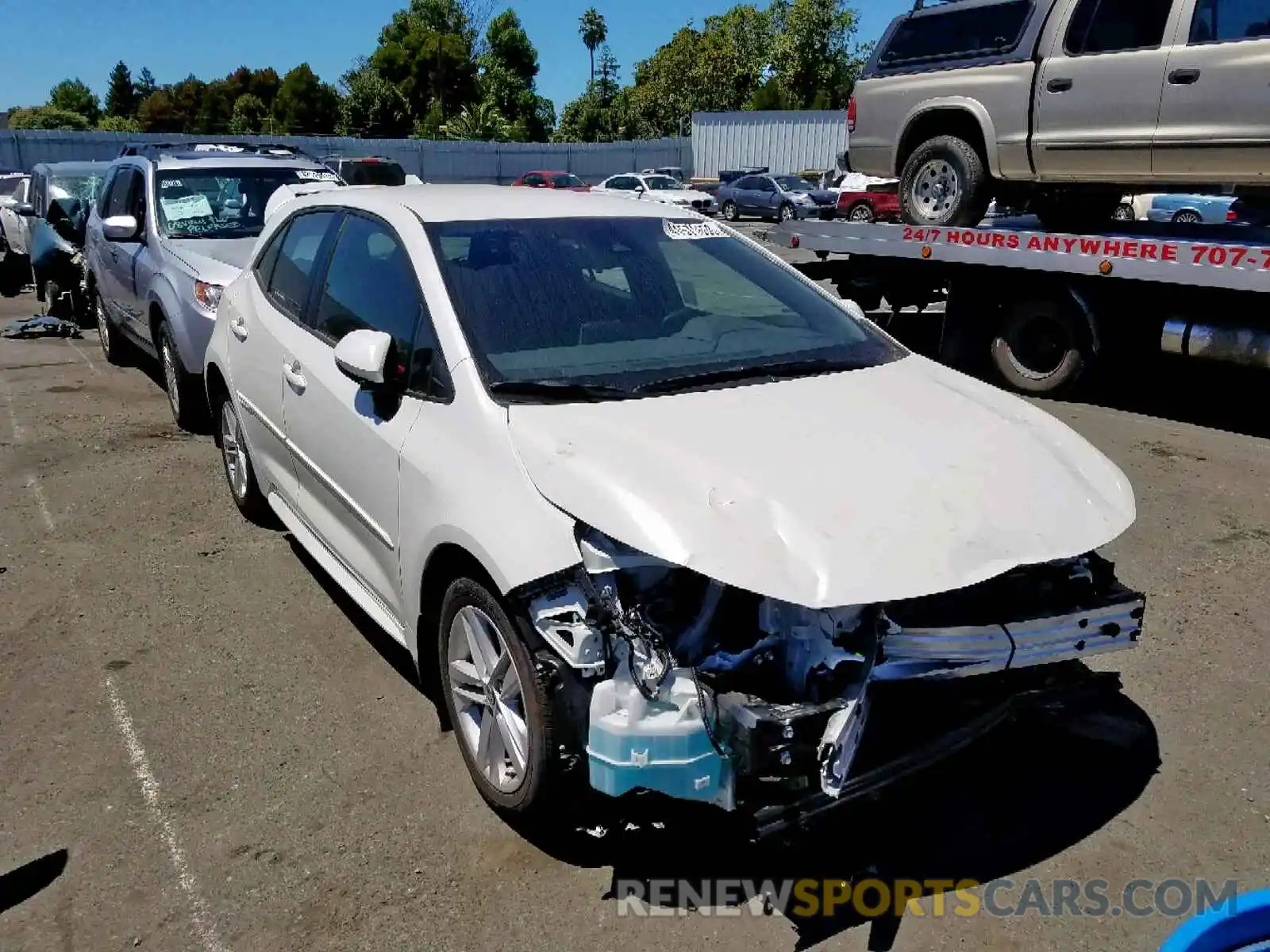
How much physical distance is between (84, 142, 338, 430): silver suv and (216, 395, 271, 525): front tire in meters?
1.23

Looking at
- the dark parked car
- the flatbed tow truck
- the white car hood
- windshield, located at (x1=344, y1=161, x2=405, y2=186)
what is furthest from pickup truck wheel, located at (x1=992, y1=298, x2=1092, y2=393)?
the dark parked car

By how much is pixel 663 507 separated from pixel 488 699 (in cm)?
89

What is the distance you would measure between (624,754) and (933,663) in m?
0.81

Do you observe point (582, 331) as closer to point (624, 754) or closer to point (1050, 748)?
point (624, 754)

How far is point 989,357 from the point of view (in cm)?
889

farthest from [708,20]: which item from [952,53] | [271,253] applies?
[271,253]

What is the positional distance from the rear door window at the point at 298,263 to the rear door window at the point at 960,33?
611 centimetres

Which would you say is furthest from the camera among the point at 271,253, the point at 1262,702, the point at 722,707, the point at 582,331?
the point at 271,253

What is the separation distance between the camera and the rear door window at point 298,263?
14.4 ft

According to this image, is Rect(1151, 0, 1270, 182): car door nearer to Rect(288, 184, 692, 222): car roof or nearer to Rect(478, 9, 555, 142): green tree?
Rect(288, 184, 692, 222): car roof

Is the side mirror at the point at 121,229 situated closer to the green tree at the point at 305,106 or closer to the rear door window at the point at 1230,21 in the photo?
the rear door window at the point at 1230,21

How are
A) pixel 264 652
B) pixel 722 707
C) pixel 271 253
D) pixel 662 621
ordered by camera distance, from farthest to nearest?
pixel 271 253, pixel 264 652, pixel 662 621, pixel 722 707

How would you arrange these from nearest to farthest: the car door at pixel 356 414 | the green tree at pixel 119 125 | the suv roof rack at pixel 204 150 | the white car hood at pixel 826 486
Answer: the white car hood at pixel 826 486
the car door at pixel 356 414
the suv roof rack at pixel 204 150
the green tree at pixel 119 125

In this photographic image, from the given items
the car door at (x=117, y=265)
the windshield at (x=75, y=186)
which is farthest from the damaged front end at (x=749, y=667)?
the windshield at (x=75, y=186)
